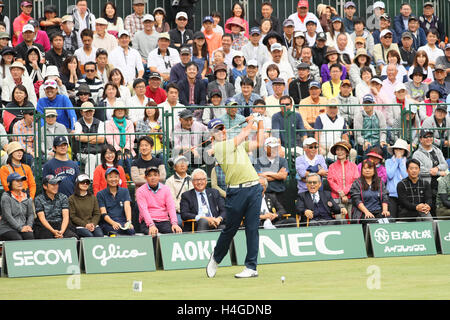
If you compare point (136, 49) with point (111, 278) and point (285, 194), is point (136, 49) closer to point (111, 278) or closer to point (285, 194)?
point (285, 194)

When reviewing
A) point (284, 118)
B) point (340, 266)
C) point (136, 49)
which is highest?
point (136, 49)

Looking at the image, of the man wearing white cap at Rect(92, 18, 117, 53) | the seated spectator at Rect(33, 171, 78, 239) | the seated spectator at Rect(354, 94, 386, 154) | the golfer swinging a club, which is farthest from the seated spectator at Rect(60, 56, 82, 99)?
the golfer swinging a club

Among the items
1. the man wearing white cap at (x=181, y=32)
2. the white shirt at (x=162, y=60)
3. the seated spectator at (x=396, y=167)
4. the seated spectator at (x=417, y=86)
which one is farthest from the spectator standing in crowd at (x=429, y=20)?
the seated spectator at (x=396, y=167)

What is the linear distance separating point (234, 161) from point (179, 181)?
11.9 feet

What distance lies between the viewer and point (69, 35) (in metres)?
19.5

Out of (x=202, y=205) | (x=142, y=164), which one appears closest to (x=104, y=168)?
(x=142, y=164)

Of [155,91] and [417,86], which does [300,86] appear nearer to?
[417,86]

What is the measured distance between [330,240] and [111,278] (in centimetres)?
384

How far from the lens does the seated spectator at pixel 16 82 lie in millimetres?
17062

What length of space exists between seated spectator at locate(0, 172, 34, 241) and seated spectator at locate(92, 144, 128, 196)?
4.23ft

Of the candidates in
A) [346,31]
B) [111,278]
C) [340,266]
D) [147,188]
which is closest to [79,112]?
[147,188]

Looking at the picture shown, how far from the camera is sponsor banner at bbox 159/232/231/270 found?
13.8 metres

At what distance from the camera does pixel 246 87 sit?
1741 centimetres

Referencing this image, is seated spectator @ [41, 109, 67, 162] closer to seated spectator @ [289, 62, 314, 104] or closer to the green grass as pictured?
the green grass
